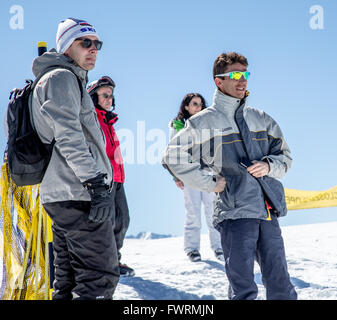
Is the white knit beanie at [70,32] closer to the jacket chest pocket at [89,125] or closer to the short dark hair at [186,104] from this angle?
the jacket chest pocket at [89,125]

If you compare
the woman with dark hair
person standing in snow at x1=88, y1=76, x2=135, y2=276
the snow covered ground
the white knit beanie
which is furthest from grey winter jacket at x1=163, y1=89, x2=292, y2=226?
the woman with dark hair

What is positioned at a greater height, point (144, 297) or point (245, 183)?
point (245, 183)

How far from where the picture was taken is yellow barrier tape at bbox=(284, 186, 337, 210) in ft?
40.0

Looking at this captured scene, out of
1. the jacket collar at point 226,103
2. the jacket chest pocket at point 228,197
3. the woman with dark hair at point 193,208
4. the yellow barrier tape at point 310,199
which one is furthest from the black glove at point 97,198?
the yellow barrier tape at point 310,199

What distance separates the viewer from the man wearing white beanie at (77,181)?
2.80m

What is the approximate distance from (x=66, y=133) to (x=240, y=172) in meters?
1.31

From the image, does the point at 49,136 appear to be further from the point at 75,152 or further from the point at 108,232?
the point at 108,232

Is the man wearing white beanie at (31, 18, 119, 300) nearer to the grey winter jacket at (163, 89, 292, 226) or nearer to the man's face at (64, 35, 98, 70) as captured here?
the man's face at (64, 35, 98, 70)

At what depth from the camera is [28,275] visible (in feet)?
12.6

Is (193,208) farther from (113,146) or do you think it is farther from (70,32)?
(70,32)

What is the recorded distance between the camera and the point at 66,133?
2803 millimetres

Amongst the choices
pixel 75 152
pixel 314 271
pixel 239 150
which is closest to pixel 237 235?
pixel 239 150

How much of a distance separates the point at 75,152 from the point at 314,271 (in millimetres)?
4288

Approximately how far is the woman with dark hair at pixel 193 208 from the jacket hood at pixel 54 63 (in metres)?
3.45
